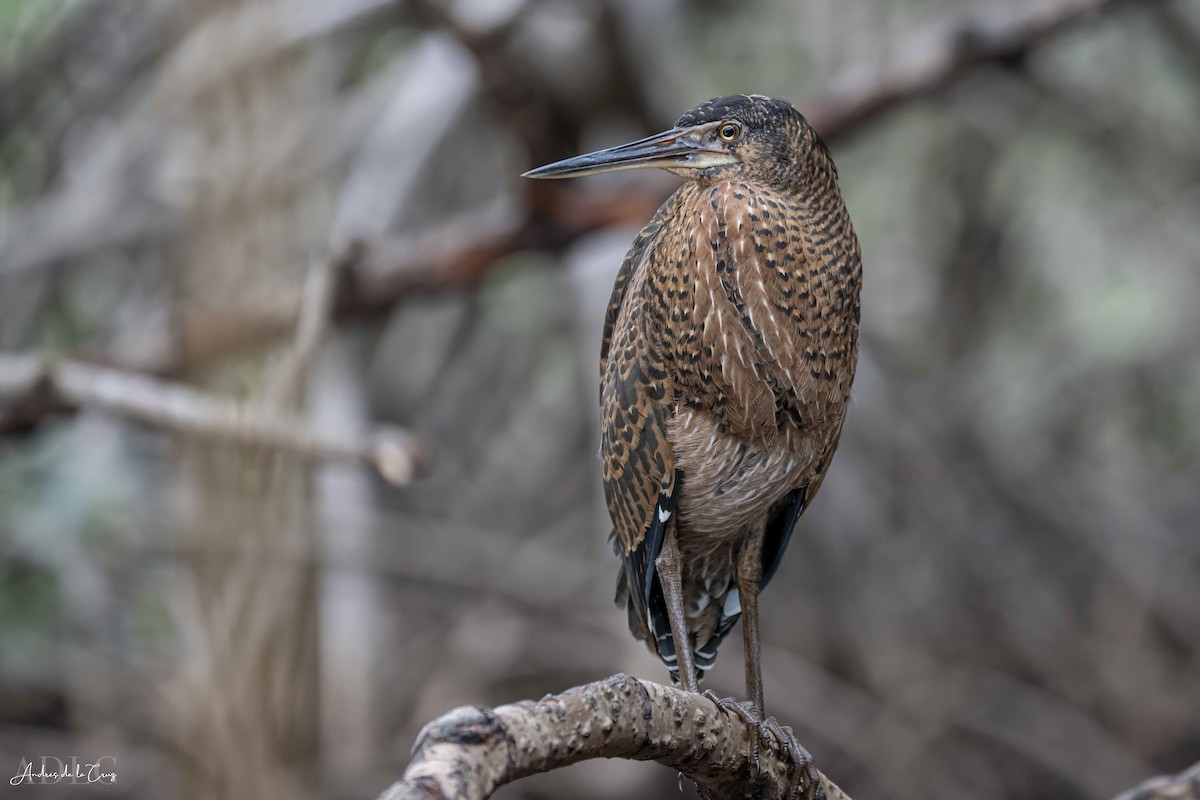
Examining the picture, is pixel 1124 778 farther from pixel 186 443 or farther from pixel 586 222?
pixel 186 443

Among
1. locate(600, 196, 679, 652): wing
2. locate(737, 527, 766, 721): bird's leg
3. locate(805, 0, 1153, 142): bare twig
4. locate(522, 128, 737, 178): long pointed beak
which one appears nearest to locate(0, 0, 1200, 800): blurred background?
locate(805, 0, 1153, 142): bare twig

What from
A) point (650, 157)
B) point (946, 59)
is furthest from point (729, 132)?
point (946, 59)

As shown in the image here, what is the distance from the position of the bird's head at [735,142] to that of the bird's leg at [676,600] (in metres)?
0.67

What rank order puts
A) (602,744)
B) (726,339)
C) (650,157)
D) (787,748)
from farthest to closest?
(787,748), (726,339), (650,157), (602,744)

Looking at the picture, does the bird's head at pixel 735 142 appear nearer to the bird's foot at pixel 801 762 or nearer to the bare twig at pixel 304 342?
the bare twig at pixel 304 342

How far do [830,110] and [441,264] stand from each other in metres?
1.58

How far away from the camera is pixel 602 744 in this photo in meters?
1.47

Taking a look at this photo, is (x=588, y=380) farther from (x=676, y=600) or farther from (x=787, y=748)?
(x=787, y=748)

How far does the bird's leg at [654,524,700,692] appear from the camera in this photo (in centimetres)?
207

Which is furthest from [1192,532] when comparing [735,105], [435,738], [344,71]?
[435,738]

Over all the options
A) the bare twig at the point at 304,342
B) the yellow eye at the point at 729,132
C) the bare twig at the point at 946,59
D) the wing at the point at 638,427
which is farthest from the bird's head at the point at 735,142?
the bare twig at the point at 946,59

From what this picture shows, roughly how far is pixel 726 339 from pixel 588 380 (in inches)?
131

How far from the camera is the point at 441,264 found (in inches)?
188

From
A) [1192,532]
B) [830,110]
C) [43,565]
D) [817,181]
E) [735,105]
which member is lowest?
[1192,532]
